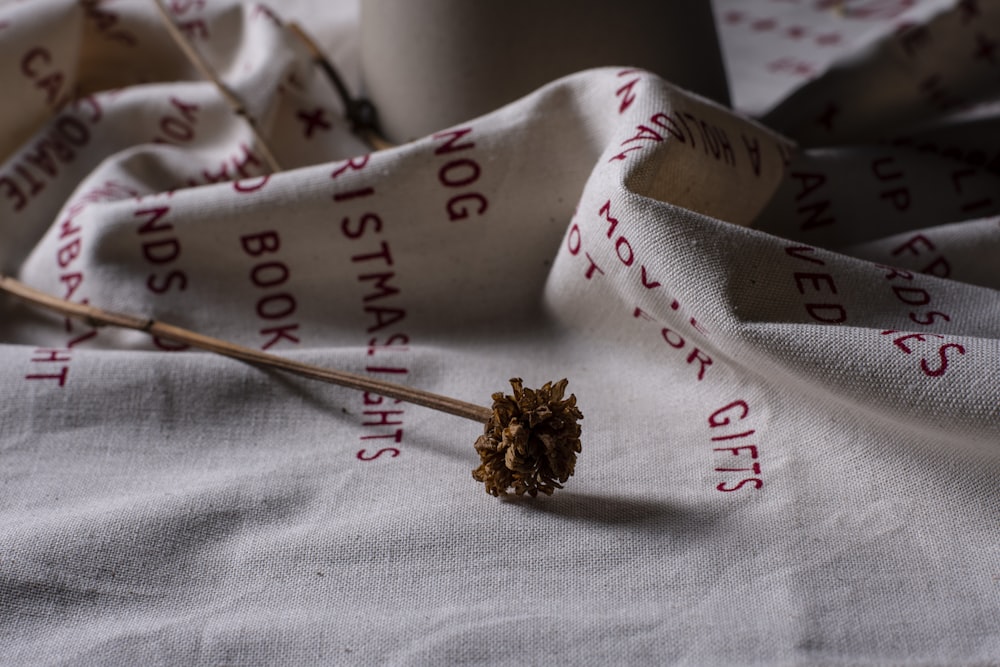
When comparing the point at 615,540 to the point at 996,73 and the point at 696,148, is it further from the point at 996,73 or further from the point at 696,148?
the point at 996,73

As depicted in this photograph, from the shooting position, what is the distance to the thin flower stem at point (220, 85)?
56 centimetres

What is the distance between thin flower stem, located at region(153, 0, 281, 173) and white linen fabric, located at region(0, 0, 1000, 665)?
1 cm

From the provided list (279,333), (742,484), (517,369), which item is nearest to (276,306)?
(279,333)

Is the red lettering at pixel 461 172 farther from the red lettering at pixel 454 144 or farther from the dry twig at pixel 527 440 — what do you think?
the dry twig at pixel 527 440

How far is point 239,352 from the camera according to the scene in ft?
1.46

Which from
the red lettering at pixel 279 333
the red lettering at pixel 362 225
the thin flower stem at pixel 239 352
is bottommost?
the red lettering at pixel 279 333

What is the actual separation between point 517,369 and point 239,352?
12cm

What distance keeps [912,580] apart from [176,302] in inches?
13.1

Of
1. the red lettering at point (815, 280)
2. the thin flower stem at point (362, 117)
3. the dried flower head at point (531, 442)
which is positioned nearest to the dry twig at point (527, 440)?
the dried flower head at point (531, 442)

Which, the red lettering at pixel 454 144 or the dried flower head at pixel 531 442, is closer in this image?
the dried flower head at pixel 531 442

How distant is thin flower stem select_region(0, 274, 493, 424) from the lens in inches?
16.0

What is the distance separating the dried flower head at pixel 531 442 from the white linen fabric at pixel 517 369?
0.05 feet

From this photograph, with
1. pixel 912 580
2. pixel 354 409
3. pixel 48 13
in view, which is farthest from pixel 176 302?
pixel 912 580

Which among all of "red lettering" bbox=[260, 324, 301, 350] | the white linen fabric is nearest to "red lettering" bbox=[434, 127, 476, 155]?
the white linen fabric
